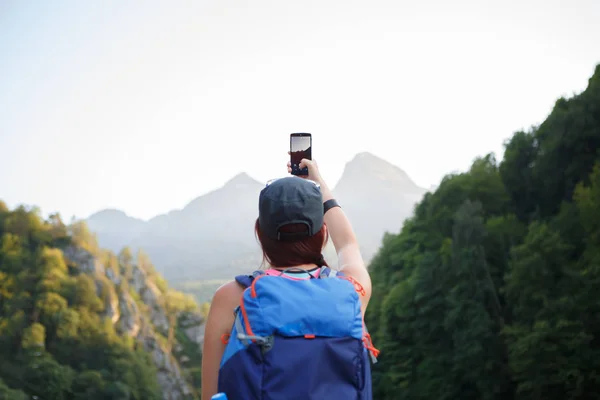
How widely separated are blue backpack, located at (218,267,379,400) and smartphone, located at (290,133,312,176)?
85cm

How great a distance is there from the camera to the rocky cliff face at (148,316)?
78312mm

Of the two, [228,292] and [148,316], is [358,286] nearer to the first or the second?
[228,292]

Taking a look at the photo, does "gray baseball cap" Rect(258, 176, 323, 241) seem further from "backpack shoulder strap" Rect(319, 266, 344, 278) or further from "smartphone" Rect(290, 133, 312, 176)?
"smartphone" Rect(290, 133, 312, 176)

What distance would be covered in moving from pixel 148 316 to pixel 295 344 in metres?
96.4

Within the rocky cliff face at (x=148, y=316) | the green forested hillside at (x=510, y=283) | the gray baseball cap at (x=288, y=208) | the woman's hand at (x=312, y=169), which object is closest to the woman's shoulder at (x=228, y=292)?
the gray baseball cap at (x=288, y=208)

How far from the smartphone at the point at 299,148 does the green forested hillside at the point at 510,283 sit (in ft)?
83.2

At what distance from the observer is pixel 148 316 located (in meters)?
94.5

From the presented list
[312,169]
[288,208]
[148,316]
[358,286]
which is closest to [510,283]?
[312,169]

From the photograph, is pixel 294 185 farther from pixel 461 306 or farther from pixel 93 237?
pixel 93 237

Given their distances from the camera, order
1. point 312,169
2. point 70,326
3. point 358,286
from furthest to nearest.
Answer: point 70,326 < point 312,169 < point 358,286

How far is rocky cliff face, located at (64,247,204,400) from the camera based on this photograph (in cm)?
7831

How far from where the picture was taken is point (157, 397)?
66438mm

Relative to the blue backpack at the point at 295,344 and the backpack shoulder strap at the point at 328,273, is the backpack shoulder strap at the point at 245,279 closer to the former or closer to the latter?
the blue backpack at the point at 295,344

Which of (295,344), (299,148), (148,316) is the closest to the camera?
(295,344)
